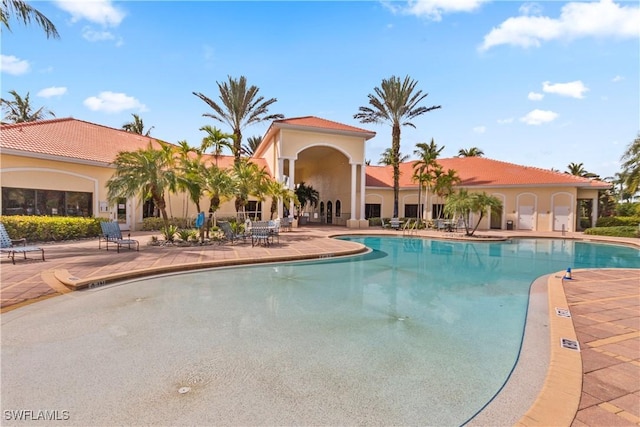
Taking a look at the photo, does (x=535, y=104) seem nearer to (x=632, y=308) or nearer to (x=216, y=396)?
(x=632, y=308)

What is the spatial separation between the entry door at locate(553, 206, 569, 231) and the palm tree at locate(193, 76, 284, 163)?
23770 millimetres

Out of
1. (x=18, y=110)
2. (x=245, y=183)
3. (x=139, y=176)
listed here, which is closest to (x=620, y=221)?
(x=245, y=183)

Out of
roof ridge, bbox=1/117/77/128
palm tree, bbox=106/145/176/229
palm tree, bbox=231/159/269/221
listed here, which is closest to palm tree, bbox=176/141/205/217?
palm tree, bbox=106/145/176/229

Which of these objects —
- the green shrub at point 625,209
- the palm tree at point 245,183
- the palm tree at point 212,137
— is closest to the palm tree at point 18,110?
the palm tree at point 212,137

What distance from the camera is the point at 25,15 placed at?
Result: 1125 centimetres

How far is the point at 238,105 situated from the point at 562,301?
21.8 meters

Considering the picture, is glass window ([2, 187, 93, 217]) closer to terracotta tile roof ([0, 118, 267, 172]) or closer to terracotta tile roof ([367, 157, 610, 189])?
terracotta tile roof ([0, 118, 267, 172])

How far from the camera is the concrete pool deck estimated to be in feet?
9.83

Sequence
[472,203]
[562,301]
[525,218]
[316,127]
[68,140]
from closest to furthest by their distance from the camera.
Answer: [562,301], [68,140], [472,203], [316,127], [525,218]

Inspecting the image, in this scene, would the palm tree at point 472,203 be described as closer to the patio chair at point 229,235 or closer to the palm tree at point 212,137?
the patio chair at point 229,235

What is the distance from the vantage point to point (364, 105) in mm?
27516

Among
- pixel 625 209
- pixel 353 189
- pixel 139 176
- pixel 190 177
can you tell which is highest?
pixel 353 189

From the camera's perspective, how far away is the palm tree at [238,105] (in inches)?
895

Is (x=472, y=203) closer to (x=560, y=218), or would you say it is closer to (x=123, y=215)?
(x=560, y=218)
